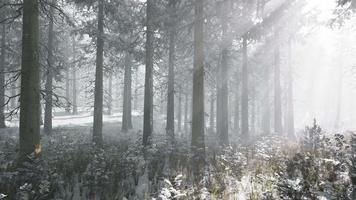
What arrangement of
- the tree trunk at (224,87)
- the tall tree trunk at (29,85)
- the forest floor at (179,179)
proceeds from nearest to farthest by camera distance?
the forest floor at (179,179) < the tall tree trunk at (29,85) < the tree trunk at (224,87)

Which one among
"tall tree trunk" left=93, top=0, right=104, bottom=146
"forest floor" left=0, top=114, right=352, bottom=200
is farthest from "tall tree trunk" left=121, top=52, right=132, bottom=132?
"forest floor" left=0, top=114, right=352, bottom=200

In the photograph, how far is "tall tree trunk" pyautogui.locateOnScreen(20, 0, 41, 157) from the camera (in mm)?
8641

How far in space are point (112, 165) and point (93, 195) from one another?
258 cm

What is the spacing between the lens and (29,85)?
8648 mm

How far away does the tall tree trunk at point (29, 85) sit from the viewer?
8641 millimetres

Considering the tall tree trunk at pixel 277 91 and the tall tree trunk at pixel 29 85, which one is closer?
the tall tree trunk at pixel 29 85

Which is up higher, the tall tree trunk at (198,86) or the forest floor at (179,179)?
the tall tree trunk at (198,86)

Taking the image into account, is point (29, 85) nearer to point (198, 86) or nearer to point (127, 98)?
point (198, 86)

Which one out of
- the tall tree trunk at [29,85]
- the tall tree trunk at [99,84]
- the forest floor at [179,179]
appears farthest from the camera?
the tall tree trunk at [99,84]

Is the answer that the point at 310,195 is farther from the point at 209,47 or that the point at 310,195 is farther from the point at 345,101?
the point at 345,101

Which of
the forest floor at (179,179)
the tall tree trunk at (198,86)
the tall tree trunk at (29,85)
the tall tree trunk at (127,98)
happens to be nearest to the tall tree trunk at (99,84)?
the forest floor at (179,179)

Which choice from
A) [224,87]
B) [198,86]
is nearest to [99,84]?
[198,86]

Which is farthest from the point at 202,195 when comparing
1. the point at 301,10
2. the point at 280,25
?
the point at 301,10

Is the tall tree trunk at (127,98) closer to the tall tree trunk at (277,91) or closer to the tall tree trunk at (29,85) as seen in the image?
the tall tree trunk at (277,91)
